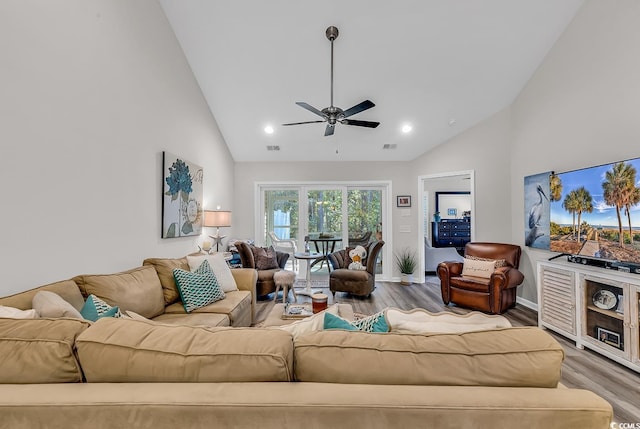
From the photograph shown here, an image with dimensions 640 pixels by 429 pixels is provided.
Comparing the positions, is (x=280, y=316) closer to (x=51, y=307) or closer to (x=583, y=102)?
(x=51, y=307)

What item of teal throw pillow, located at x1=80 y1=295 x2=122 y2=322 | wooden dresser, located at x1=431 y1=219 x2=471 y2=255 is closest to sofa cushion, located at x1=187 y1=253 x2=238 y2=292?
teal throw pillow, located at x1=80 y1=295 x2=122 y2=322

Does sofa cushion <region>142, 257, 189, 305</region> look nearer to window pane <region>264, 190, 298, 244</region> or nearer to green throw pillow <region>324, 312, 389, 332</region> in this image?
green throw pillow <region>324, 312, 389, 332</region>

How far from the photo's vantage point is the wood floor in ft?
6.55

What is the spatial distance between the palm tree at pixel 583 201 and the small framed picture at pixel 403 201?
2803mm

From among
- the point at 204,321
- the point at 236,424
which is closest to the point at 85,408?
the point at 236,424

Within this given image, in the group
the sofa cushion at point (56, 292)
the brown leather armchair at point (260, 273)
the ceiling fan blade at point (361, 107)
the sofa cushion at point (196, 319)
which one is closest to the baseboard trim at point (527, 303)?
the ceiling fan blade at point (361, 107)

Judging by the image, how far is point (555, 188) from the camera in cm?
341

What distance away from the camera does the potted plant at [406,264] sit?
18.0 ft

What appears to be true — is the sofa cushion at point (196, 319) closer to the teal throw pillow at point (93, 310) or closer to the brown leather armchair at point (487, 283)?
the teal throw pillow at point (93, 310)

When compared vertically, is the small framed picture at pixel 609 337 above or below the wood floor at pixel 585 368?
above

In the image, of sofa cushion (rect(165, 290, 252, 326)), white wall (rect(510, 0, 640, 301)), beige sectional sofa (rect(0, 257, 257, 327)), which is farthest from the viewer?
white wall (rect(510, 0, 640, 301))

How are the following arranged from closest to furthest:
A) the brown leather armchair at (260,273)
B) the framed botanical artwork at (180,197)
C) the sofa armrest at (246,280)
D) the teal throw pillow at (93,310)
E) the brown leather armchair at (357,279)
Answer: the teal throw pillow at (93,310) → the framed botanical artwork at (180,197) → the sofa armrest at (246,280) → the brown leather armchair at (260,273) → the brown leather armchair at (357,279)

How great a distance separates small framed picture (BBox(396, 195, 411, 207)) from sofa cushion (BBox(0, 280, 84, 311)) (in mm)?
5011

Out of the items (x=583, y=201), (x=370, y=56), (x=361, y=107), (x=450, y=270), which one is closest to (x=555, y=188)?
(x=583, y=201)
